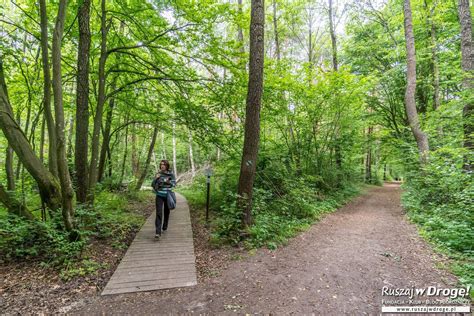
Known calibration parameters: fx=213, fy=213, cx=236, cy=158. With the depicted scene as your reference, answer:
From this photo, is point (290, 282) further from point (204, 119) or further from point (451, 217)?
point (451, 217)

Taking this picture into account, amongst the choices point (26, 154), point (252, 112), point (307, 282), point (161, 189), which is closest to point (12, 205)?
point (26, 154)

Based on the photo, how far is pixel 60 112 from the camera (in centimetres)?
367

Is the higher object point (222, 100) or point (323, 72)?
point (323, 72)

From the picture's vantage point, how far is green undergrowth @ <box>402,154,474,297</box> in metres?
3.70

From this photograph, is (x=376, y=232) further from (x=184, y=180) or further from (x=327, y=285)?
(x=184, y=180)

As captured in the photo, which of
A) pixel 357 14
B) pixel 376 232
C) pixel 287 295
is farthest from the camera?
pixel 357 14

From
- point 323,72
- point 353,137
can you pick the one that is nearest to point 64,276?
point 323,72

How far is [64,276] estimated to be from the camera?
11.1ft

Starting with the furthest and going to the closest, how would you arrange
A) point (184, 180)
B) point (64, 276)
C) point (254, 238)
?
point (184, 180), point (254, 238), point (64, 276)

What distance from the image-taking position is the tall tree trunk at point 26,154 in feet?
13.1

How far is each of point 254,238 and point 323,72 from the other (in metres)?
7.16

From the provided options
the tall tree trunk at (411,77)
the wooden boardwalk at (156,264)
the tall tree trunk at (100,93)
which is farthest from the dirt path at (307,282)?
the tall tree trunk at (411,77)

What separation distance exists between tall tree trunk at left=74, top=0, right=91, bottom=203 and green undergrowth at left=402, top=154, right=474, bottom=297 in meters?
7.31

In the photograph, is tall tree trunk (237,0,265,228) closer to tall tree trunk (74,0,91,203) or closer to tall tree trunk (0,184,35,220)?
tall tree trunk (74,0,91,203)
